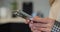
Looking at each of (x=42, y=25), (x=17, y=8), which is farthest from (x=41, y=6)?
A: (x=42, y=25)

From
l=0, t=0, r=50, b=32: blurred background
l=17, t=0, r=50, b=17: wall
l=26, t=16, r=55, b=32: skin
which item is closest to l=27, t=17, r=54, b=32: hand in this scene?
l=26, t=16, r=55, b=32: skin

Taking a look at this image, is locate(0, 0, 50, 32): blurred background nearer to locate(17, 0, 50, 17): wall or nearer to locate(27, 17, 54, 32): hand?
locate(17, 0, 50, 17): wall

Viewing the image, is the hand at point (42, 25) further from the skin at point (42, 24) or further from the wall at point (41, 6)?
the wall at point (41, 6)

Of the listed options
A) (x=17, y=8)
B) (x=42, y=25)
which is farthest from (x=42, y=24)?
(x=17, y=8)

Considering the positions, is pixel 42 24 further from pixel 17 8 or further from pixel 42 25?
pixel 17 8

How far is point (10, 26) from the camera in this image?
135cm

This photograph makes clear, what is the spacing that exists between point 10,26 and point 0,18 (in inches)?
7.3

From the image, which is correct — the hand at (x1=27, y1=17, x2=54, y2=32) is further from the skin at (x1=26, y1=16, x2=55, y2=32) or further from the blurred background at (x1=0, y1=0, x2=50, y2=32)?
the blurred background at (x1=0, y1=0, x2=50, y2=32)

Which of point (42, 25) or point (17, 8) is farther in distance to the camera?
point (17, 8)

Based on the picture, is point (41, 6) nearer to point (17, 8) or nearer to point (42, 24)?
point (17, 8)

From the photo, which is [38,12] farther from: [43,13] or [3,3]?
[3,3]

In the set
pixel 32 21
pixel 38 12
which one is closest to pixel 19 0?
pixel 38 12

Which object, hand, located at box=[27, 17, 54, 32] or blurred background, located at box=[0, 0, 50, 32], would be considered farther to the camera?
blurred background, located at box=[0, 0, 50, 32]

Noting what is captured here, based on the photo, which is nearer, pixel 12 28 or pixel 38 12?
pixel 12 28
